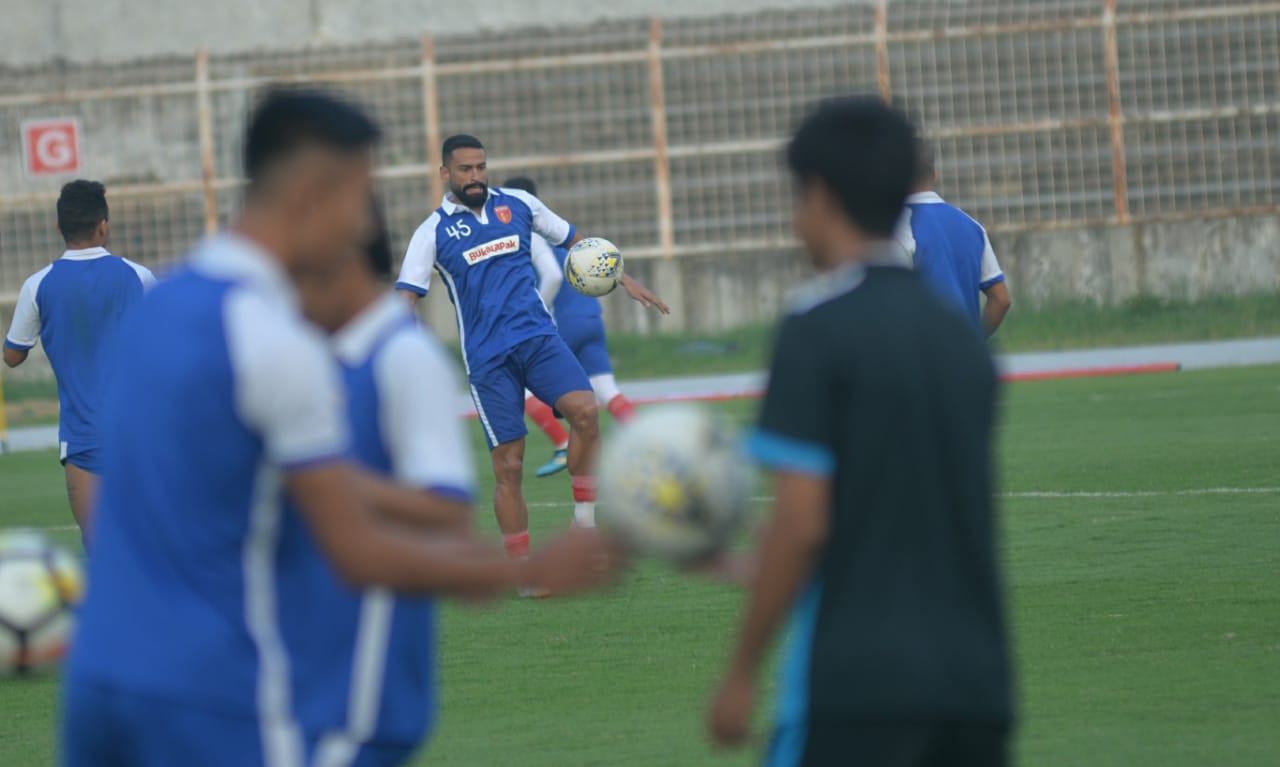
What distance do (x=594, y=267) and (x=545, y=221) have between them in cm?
135

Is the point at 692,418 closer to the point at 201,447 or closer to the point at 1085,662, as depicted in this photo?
the point at 201,447

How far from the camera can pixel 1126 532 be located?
11.3 meters

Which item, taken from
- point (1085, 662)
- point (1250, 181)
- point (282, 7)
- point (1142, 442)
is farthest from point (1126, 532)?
point (282, 7)

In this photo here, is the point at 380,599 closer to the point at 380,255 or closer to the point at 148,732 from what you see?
the point at 148,732

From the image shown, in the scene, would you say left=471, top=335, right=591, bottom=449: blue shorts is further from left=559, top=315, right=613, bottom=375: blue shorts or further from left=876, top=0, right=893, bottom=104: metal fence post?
left=876, top=0, right=893, bottom=104: metal fence post

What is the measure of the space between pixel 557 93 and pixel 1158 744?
21563 mm

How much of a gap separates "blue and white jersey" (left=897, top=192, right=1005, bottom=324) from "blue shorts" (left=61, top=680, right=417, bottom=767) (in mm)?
7151

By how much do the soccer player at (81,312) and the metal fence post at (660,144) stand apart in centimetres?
1681

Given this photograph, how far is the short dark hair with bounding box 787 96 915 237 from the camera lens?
380 cm

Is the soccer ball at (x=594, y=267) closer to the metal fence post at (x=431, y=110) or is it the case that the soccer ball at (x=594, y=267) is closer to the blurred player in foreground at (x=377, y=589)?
the blurred player in foreground at (x=377, y=589)

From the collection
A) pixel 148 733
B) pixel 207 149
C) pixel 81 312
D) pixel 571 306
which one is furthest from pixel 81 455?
pixel 207 149

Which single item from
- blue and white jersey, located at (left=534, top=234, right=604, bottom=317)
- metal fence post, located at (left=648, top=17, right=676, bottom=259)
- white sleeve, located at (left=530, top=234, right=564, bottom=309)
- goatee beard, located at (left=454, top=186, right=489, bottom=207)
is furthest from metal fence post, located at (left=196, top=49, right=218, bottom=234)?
goatee beard, located at (left=454, top=186, right=489, bottom=207)

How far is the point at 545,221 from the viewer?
37.0 feet

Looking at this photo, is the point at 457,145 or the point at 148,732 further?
the point at 457,145
